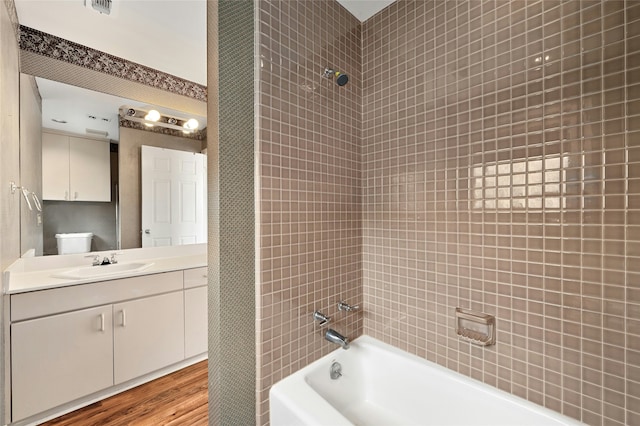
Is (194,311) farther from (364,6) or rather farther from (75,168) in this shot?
(364,6)

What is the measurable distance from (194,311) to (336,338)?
148 centimetres

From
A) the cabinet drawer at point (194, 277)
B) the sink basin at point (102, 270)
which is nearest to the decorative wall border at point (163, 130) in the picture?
the sink basin at point (102, 270)

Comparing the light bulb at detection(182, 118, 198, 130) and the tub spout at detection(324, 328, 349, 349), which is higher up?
the light bulb at detection(182, 118, 198, 130)

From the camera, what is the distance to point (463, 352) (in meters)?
1.35

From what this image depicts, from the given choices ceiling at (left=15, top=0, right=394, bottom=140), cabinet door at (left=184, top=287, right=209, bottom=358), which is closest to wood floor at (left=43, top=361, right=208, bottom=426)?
cabinet door at (left=184, top=287, right=209, bottom=358)

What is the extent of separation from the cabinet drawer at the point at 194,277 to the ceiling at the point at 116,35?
4.44 ft

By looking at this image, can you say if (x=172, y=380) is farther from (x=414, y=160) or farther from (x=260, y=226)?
(x=414, y=160)

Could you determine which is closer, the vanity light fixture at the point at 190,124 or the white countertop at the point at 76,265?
the white countertop at the point at 76,265

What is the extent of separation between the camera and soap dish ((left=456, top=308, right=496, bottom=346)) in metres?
1.25

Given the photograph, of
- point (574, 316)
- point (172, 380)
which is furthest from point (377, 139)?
point (172, 380)

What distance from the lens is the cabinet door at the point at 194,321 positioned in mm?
2273

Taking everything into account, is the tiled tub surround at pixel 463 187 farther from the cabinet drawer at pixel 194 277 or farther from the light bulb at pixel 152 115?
the light bulb at pixel 152 115

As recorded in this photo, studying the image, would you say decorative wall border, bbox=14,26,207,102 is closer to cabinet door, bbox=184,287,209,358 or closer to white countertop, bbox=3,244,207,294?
white countertop, bbox=3,244,207,294

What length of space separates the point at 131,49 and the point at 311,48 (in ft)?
5.66
